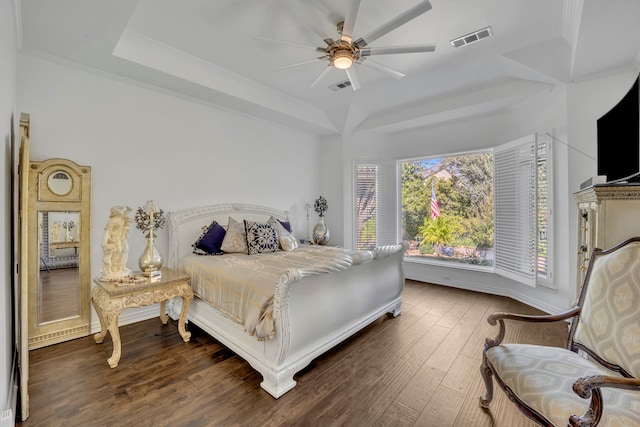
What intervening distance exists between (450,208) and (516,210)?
42.4 inches

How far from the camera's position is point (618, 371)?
1441mm

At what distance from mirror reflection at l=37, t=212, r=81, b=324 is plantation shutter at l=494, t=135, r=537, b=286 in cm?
528

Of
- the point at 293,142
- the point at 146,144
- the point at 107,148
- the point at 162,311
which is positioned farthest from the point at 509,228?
the point at 107,148

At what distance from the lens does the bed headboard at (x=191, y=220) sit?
3.48 m

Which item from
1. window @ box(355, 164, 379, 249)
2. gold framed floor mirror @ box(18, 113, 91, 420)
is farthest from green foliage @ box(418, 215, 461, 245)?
gold framed floor mirror @ box(18, 113, 91, 420)

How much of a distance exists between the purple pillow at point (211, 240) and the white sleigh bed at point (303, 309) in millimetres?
253

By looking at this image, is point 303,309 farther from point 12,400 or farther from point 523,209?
point 523,209

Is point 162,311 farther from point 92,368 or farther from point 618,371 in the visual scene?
point 618,371

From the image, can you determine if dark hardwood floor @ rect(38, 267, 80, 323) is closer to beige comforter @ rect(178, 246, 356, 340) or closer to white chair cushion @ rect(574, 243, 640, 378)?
beige comforter @ rect(178, 246, 356, 340)

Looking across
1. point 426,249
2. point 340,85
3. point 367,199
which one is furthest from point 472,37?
point 426,249

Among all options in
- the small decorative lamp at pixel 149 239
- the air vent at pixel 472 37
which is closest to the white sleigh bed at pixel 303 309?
the small decorative lamp at pixel 149 239

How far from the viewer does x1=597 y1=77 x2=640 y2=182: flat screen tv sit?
204 cm

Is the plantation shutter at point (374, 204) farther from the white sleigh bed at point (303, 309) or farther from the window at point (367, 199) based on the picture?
the white sleigh bed at point (303, 309)

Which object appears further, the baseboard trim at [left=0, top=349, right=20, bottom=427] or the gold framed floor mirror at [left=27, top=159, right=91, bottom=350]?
the gold framed floor mirror at [left=27, top=159, right=91, bottom=350]
